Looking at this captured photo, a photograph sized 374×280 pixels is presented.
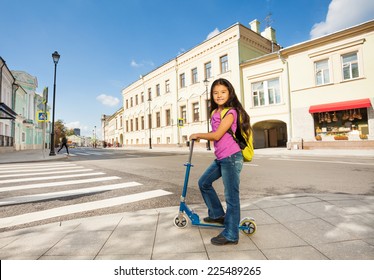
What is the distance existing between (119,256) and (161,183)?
3.74m

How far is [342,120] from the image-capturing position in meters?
16.0

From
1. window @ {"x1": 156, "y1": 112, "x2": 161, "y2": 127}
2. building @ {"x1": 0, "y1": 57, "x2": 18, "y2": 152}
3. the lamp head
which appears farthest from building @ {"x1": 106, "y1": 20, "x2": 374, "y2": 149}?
building @ {"x1": 0, "y1": 57, "x2": 18, "y2": 152}

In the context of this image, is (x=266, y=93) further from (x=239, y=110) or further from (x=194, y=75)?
(x=239, y=110)

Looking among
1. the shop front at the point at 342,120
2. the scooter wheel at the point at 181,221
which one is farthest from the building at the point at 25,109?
the scooter wheel at the point at 181,221

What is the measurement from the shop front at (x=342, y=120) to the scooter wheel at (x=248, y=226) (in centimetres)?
1669

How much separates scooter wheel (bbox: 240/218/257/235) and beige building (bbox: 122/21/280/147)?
18.9 m

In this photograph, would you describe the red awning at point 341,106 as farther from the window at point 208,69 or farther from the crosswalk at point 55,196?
the crosswalk at point 55,196

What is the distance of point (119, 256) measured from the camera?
2.01 meters

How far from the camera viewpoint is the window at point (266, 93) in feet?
63.7

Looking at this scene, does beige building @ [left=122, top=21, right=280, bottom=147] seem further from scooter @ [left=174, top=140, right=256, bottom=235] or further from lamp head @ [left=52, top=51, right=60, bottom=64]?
scooter @ [left=174, top=140, right=256, bottom=235]

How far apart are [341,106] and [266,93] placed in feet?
20.7

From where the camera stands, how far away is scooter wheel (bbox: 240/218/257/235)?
7.84 feet

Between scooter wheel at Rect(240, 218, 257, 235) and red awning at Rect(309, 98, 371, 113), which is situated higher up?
red awning at Rect(309, 98, 371, 113)
